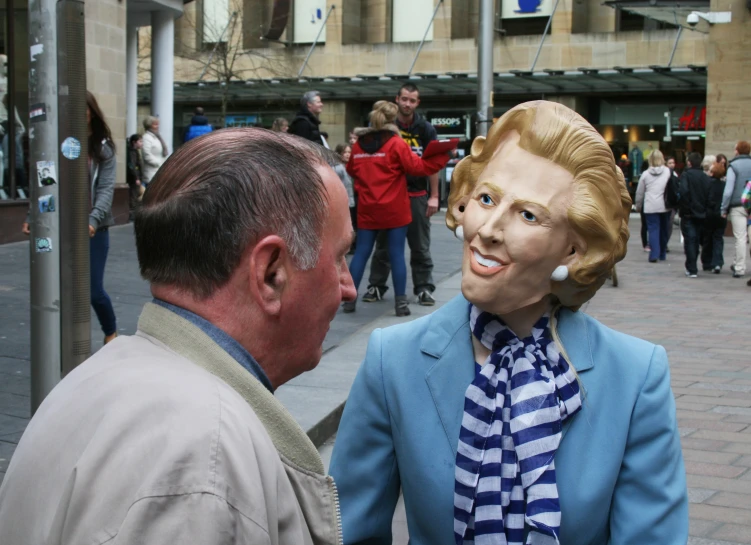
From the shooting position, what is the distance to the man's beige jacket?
45.6 inches

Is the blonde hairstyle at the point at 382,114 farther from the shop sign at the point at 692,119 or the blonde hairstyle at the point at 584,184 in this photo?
the shop sign at the point at 692,119

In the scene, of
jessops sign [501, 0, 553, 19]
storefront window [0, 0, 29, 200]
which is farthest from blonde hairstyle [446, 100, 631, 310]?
jessops sign [501, 0, 553, 19]

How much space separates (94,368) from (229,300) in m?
0.21

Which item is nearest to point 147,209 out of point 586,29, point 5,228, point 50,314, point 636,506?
point 636,506

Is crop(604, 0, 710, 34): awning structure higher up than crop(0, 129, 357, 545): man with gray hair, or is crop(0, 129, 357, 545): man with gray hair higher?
crop(604, 0, 710, 34): awning structure

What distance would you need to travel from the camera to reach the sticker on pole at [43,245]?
4.05 metres

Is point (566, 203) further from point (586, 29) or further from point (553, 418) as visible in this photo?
point (586, 29)

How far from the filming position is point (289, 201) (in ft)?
4.86

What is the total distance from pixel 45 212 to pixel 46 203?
0.12 feet

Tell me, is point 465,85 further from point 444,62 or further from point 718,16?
point 718,16

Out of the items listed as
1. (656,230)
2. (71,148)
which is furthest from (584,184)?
(656,230)

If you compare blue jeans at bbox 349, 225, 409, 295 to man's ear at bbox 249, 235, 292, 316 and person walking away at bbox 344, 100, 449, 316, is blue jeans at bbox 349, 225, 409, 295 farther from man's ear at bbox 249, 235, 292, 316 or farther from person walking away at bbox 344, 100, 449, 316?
man's ear at bbox 249, 235, 292, 316

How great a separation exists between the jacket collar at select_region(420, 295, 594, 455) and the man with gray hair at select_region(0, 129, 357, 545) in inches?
26.4

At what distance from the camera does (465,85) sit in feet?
104
